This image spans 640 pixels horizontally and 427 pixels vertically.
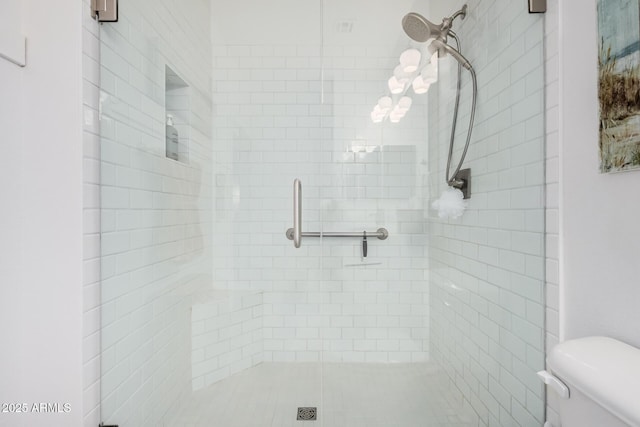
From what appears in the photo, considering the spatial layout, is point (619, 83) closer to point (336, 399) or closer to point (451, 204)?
point (451, 204)

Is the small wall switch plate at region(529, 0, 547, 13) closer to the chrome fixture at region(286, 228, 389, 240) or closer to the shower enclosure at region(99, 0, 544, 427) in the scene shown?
the shower enclosure at region(99, 0, 544, 427)

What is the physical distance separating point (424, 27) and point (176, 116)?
127 cm

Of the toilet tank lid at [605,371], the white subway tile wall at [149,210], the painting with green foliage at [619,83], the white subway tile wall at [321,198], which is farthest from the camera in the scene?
the white subway tile wall at [321,198]

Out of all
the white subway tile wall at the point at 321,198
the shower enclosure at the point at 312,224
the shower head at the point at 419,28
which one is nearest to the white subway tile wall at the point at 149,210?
the shower enclosure at the point at 312,224

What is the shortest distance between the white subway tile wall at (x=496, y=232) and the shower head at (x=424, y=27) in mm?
53

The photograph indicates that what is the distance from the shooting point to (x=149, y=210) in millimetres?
1452

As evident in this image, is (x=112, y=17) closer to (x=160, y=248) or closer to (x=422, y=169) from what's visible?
(x=160, y=248)

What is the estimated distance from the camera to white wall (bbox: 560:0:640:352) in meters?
0.88

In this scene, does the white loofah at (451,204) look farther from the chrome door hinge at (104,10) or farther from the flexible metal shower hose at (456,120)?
the chrome door hinge at (104,10)

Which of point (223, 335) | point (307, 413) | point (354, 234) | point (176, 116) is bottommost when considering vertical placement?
point (307, 413)

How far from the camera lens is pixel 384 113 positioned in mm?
1700

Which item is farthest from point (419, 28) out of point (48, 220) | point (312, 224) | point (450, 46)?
point (48, 220)

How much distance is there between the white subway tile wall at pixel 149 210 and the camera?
129cm

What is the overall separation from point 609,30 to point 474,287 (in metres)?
0.98
